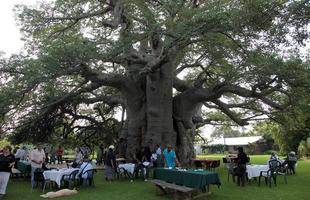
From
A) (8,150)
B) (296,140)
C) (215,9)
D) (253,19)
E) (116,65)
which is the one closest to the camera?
(253,19)

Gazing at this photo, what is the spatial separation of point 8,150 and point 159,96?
10521 millimetres

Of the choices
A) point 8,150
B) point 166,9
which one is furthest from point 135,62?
point 8,150

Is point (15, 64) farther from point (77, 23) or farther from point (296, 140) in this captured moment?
point (296, 140)

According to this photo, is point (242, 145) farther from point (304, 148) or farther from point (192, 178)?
point (192, 178)

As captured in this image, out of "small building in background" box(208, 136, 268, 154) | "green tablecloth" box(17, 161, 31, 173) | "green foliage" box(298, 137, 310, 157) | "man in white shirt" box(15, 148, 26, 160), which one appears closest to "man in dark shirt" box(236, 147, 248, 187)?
"green tablecloth" box(17, 161, 31, 173)

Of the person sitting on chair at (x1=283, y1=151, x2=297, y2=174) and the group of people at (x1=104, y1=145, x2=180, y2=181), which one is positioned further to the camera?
the person sitting on chair at (x1=283, y1=151, x2=297, y2=174)

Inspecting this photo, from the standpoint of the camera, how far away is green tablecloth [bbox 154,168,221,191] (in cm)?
1097

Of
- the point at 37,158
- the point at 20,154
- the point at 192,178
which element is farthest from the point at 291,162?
the point at 20,154

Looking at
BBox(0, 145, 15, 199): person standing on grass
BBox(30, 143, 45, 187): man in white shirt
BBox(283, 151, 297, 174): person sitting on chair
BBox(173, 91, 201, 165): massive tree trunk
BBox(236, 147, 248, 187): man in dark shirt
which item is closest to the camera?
BBox(0, 145, 15, 199): person standing on grass

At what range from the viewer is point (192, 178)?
11203 millimetres

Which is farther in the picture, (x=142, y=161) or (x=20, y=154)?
(x=20, y=154)

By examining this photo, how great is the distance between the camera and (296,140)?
1793 inches

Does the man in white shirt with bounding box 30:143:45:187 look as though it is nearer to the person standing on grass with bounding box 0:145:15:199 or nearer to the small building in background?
the person standing on grass with bounding box 0:145:15:199

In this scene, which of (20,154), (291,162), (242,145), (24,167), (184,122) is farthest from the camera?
(242,145)
